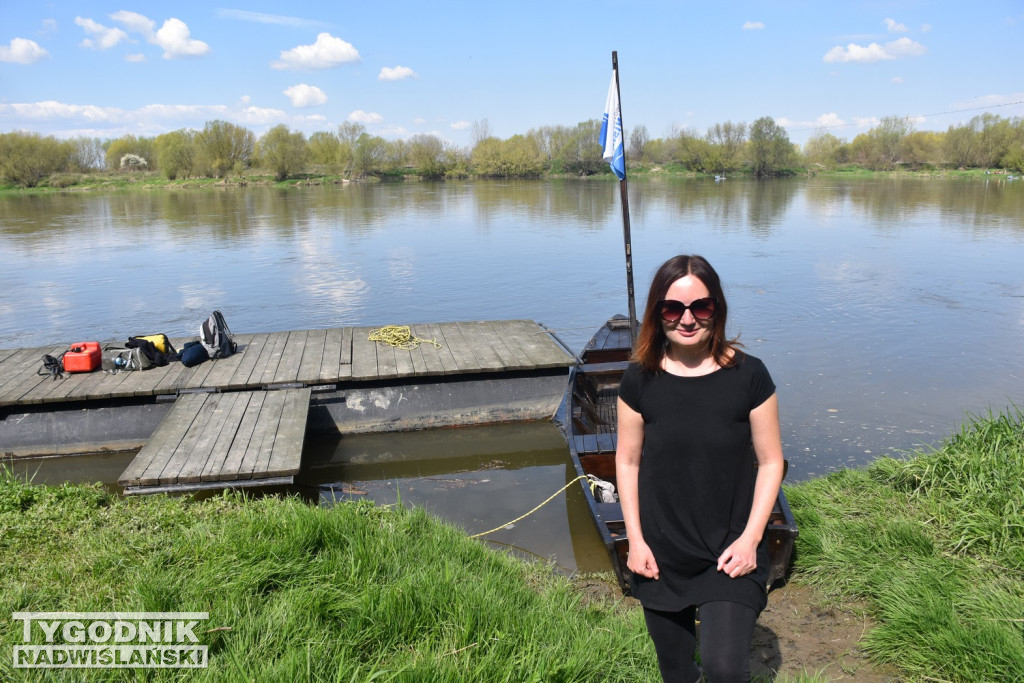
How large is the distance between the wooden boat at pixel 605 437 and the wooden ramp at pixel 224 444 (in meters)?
2.51

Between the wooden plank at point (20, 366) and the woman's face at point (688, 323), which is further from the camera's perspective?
the wooden plank at point (20, 366)

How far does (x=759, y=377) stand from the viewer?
233cm

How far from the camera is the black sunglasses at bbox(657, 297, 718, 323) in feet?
7.84

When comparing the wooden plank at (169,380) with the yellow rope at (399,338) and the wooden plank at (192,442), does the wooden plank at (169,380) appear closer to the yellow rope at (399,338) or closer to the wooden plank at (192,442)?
the wooden plank at (192,442)

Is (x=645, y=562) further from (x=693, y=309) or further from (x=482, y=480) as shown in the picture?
(x=482, y=480)

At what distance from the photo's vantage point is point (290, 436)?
6633mm

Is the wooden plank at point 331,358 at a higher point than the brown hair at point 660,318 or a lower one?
lower

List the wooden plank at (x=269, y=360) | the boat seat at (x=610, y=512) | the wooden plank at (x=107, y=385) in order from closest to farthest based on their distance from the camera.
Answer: the boat seat at (x=610, y=512) < the wooden plank at (x=107, y=385) < the wooden plank at (x=269, y=360)

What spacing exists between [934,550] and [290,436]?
5164mm

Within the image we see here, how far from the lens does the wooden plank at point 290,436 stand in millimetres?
6113

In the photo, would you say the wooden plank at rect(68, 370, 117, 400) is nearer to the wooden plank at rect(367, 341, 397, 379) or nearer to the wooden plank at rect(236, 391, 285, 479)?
the wooden plank at rect(236, 391, 285, 479)

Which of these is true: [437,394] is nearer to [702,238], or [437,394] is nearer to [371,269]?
[371,269]

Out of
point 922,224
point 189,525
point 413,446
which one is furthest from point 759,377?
point 922,224

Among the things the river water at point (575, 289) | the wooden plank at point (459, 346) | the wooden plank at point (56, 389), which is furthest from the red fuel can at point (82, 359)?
the wooden plank at point (459, 346)
